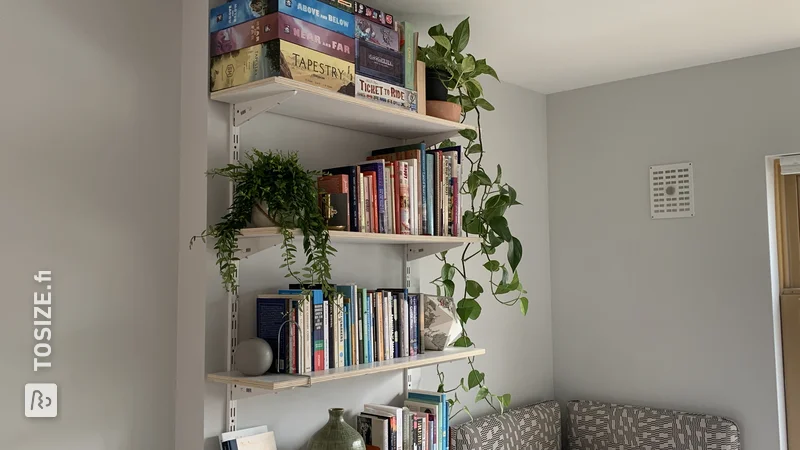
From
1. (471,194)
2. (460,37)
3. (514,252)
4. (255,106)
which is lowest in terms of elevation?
(514,252)

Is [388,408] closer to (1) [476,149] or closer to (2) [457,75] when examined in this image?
(1) [476,149]

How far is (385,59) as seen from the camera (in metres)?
2.21

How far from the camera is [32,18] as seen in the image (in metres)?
1.80

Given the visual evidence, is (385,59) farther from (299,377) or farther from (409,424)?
(409,424)

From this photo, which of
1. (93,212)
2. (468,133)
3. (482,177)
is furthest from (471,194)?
(93,212)

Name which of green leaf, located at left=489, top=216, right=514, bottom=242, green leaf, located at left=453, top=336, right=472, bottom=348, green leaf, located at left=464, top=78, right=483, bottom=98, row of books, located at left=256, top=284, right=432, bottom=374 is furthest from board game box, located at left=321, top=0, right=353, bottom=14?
green leaf, located at left=453, top=336, right=472, bottom=348

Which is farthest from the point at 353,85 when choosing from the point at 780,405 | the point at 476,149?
the point at 780,405

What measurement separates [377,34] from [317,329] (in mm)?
908

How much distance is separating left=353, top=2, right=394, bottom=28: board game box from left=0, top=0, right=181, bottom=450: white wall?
0.53 meters

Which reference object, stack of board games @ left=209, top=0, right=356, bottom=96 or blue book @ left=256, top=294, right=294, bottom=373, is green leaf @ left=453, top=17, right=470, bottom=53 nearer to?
stack of board games @ left=209, top=0, right=356, bottom=96

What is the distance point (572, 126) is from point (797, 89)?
3.34 feet

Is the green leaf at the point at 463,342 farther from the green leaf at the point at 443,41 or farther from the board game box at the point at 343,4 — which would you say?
the board game box at the point at 343,4

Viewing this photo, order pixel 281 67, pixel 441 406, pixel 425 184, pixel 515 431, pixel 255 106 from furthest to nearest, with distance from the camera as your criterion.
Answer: pixel 515 431, pixel 441 406, pixel 425 184, pixel 255 106, pixel 281 67

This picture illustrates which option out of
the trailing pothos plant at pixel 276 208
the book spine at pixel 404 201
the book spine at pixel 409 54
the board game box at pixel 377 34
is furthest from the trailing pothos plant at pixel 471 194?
the trailing pothos plant at pixel 276 208
